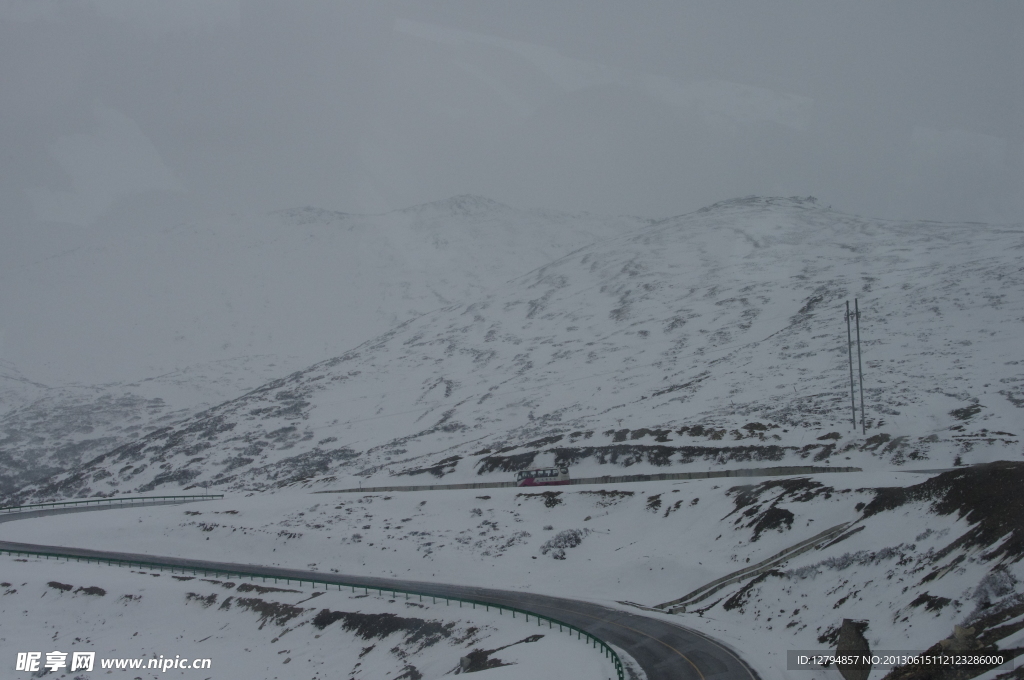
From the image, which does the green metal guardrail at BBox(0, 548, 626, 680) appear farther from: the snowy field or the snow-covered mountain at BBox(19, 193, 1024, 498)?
the snow-covered mountain at BBox(19, 193, 1024, 498)

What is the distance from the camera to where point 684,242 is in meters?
168

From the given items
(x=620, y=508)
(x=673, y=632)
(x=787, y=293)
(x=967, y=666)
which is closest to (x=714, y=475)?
(x=620, y=508)

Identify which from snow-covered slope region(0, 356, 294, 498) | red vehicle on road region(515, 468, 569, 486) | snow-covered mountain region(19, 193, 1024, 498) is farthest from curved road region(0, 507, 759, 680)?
snow-covered slope region(0, 356, 294, 498)

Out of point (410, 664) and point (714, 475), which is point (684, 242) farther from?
point (410, 664)

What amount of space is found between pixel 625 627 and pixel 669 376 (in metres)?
71.4

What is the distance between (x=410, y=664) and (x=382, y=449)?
213 ft

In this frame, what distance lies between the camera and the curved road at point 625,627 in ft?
78.0

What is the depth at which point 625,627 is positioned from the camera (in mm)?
30266

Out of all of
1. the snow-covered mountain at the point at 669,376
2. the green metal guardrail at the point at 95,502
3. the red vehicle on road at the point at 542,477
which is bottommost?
the green metal guardrail at the point at 95,502

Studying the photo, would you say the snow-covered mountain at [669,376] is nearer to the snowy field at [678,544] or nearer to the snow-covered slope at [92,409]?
the snowy field at [678,544]

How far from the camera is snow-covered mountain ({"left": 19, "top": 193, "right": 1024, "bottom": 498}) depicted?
64.4 m

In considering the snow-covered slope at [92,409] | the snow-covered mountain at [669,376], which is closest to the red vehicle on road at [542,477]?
the snow-covered mountain at [669,376]

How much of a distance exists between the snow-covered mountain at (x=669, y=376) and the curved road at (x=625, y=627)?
24956 mm

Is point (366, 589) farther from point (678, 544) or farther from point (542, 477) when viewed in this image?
point (542, 477)
